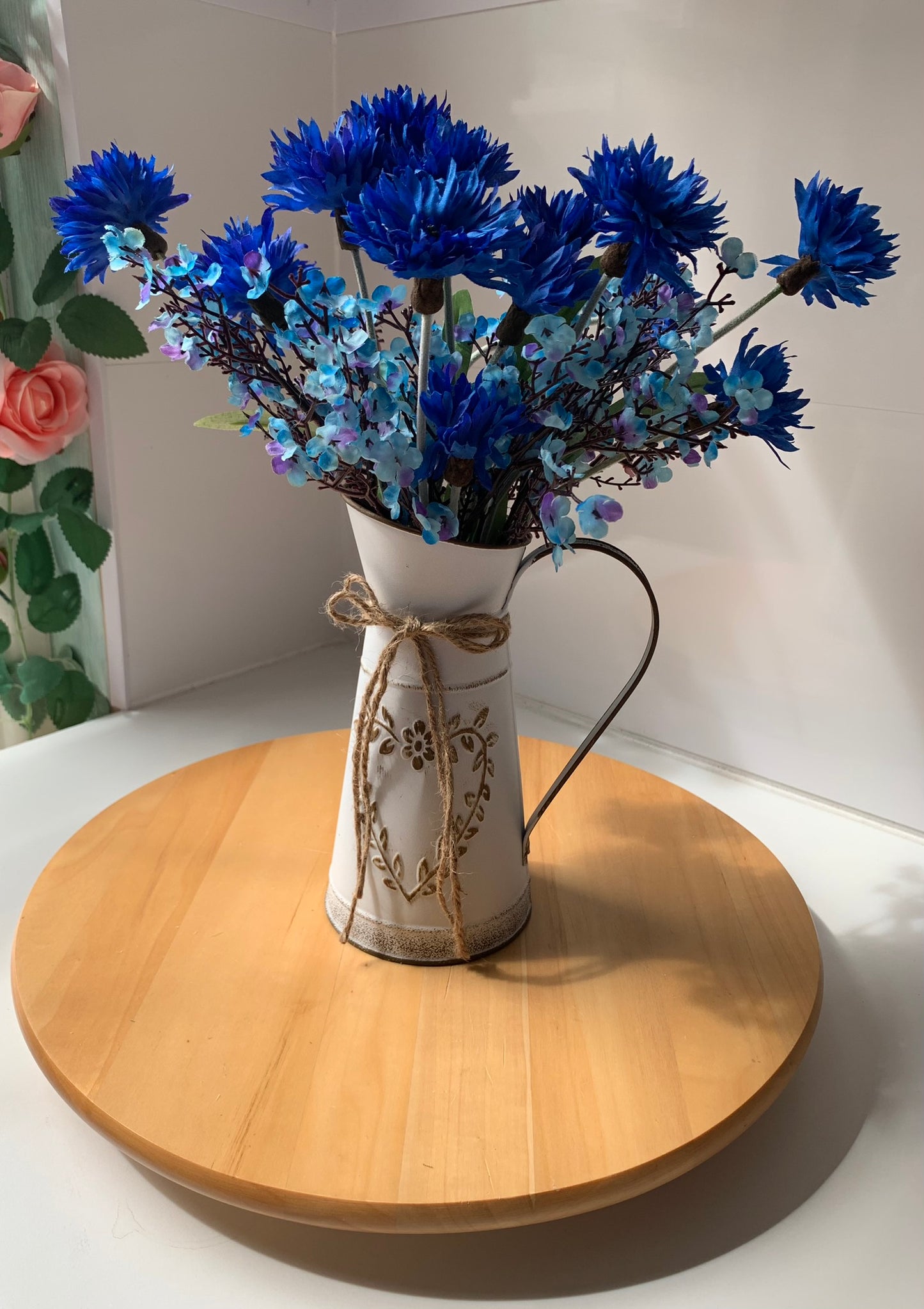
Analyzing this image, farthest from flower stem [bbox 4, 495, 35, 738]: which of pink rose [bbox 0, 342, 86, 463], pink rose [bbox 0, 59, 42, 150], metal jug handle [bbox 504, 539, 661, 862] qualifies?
metal jug handle [bbox 504, 539, 661, 862]

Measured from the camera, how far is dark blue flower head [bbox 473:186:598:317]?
0.52 m

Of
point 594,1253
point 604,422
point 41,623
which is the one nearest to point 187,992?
point 594,1253

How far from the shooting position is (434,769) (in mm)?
666

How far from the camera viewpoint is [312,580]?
4.57ft

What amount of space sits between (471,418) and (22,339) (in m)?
0.71

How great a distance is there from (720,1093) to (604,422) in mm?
378

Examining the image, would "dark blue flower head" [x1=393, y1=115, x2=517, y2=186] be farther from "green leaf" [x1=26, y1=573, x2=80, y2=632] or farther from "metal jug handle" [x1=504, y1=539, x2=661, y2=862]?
"green leaf" [x1=26, y1=573, x2=80, y2=632]

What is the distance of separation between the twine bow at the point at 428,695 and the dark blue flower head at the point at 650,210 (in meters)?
0.22

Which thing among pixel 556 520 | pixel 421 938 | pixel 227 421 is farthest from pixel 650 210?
pixel 421 938

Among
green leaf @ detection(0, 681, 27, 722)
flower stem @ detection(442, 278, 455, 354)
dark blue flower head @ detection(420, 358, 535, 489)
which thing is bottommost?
green leaf @ detection(0, 681, 27, 722)

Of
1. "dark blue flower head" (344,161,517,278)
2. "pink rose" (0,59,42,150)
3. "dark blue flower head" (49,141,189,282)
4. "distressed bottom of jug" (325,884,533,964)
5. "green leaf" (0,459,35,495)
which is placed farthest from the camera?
"green leaf" (0,459,35,495)

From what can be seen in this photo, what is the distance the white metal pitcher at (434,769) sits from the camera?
0.64 metres

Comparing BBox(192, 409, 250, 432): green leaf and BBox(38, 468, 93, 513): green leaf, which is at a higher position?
BBox(192, 409, 250, 432): green leaf

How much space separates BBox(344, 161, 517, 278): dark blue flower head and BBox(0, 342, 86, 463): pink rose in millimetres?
686
